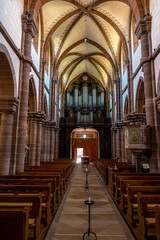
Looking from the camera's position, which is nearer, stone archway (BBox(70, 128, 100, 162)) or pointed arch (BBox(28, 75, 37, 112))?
pointed arch (BBox(28, 75, 37, 112))

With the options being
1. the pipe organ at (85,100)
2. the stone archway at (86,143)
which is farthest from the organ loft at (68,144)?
the pipe organ at (85,100)

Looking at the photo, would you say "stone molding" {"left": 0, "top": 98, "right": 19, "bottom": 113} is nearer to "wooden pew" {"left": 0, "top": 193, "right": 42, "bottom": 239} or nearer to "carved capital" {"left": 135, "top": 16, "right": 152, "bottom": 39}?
"wooden pew" {"left": 0, "top": 193, "right": 42, "bottom": 239}

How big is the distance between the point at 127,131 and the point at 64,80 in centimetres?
1788

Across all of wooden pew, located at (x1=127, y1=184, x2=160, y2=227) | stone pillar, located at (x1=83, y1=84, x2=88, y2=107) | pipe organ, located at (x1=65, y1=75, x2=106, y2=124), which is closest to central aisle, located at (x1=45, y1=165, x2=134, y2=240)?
wooden pew, located at (x1=127, y1=184, x2=160, y2=227)

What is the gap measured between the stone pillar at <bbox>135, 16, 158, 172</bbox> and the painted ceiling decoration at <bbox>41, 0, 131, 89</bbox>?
4430 millimetres

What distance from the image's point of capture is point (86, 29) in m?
16.7

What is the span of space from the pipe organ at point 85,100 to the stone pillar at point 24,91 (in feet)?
49.4

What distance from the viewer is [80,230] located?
390 centimetres

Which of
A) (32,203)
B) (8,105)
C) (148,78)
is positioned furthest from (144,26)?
(32,203)

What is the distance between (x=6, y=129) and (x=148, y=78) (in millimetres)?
7314

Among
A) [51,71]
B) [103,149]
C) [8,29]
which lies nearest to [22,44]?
[8,29]

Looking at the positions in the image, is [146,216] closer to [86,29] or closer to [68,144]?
[86,29]

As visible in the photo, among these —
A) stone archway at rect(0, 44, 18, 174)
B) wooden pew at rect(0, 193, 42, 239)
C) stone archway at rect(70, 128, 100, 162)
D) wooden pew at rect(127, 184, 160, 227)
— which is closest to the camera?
wooden pew at rect(0, 193, 42, 239)

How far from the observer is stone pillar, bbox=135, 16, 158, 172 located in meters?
8.18
